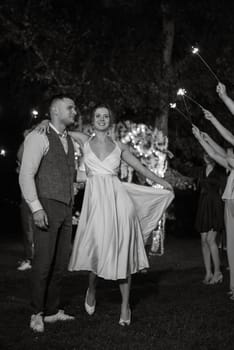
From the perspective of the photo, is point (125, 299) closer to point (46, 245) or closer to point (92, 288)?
point (92, 288)

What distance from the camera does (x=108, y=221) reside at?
6117 millimetres

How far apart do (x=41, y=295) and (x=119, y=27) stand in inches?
466

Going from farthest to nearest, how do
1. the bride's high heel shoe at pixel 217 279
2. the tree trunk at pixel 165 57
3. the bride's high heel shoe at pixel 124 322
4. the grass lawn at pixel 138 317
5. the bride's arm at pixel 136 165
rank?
the tree trunk at pixel 165 57, the bride's high heel shoe at pixel 217 279, the bride's arm at pixel 136 165, the bride's high heel shoe at pixel 124 322, the grass lawn at pixel 138 317

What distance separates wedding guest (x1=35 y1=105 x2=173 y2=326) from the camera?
6.07 meters

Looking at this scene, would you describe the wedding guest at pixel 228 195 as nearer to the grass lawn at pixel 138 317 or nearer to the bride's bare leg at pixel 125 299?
the grass lawn at pixel 138 317

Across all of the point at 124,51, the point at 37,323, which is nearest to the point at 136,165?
the point at 37,323

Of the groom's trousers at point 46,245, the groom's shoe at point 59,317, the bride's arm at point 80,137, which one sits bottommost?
the groom's shoe at point 59,317

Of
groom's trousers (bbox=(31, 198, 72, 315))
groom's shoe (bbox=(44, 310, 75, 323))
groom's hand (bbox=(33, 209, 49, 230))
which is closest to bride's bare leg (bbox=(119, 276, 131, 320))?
groom's shoe (bbox=(44, 310, 75, 323))

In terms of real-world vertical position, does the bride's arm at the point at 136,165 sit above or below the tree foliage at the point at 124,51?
below

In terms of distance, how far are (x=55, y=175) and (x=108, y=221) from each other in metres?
0.76

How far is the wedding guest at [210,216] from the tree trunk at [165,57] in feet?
21.2

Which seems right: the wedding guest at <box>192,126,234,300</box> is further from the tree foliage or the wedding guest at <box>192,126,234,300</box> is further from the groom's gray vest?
the tree foliage

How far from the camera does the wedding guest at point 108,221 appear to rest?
6.07 meters

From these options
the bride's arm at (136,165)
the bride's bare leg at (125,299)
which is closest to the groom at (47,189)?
the bride's arm at (136,165)
